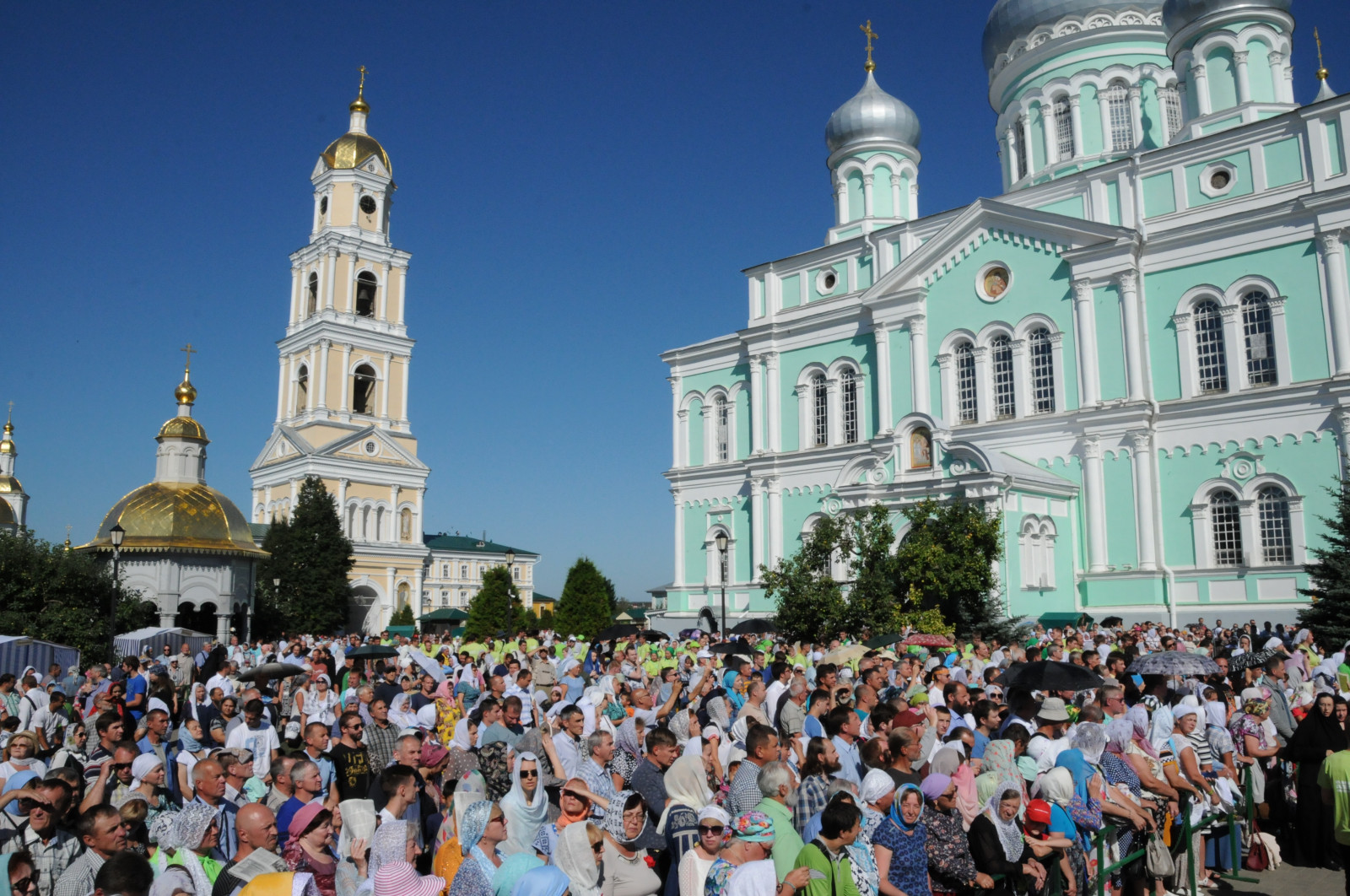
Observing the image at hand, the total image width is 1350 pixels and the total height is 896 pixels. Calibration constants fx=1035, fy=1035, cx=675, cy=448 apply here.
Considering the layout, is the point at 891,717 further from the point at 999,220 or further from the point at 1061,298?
the point at 999,220

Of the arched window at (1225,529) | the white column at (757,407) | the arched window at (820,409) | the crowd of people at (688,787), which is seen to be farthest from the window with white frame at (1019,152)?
the crowd of people at (688,787)

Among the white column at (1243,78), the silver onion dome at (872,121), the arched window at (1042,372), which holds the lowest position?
the arched window at (1042,372)

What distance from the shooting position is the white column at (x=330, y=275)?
55.2 m

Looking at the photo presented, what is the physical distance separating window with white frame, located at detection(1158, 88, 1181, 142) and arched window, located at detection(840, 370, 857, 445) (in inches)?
506

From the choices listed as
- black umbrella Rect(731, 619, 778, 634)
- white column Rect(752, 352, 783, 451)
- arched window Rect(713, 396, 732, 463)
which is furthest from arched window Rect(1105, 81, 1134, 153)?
black umbrella Rect(731, 619, 778, 634)

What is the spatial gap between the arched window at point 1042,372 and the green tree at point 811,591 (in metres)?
7.72

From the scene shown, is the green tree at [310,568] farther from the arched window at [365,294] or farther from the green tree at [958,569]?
the green tree at [958,569]

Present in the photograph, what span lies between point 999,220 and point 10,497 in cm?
6428

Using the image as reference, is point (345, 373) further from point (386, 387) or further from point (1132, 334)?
point (1132, 334)

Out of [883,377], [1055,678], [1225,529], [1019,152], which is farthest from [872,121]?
[1055,678]

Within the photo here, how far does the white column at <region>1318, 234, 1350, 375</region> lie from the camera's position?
25.1m

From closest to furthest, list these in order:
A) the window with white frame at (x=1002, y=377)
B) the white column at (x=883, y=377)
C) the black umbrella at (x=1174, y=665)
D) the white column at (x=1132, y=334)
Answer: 1. the black umbrella at (x=1174, y=665)
2. the white column at (x=1132, y=334)
3. the window with white frame at (x=1002, y=377)
4. the white column at (x=883, y=377)

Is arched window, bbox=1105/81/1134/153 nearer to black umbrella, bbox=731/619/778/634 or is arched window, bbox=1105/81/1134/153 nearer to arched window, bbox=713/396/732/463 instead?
arched window, bbox=713/396/732/463

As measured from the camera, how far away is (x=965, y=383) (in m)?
32.1
